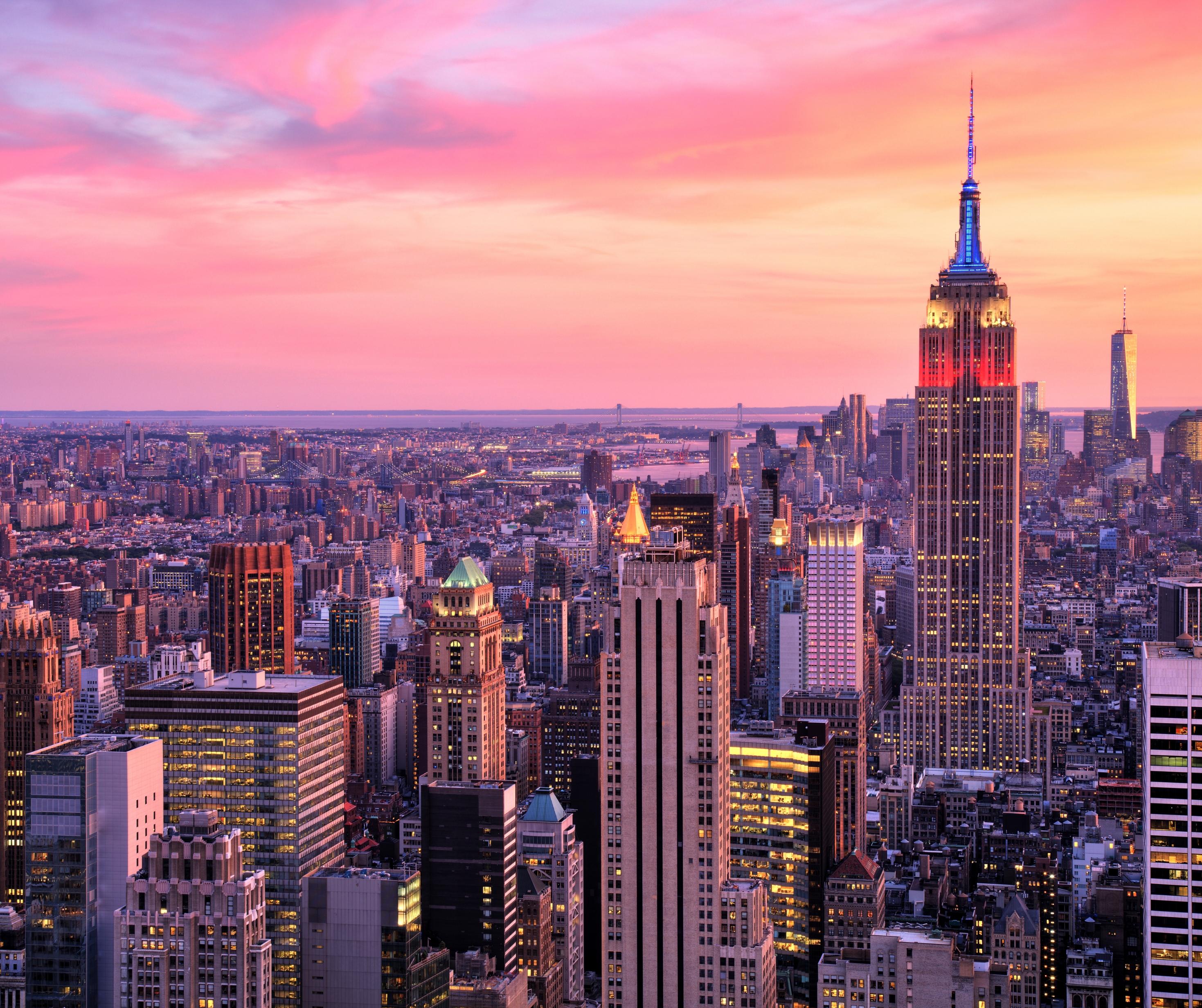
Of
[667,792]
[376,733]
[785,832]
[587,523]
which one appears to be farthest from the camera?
[587,523]

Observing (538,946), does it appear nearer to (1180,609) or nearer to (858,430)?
(1180,609)

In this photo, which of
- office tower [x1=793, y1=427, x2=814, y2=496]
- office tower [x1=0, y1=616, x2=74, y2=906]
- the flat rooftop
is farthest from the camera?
office tower [x1=793, y1=427, x2=814, y2=496]

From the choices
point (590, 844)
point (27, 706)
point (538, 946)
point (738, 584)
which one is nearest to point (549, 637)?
point (738, 584)

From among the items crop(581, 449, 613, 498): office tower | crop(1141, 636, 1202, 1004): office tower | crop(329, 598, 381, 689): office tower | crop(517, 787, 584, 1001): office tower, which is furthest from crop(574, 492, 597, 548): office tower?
crop(1141, 636, 1202, 1004): office tower

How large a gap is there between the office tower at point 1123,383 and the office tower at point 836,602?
2672 cm

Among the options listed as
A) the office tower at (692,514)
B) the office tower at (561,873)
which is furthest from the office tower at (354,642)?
the office tower at (561,873)

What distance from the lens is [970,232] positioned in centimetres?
9606

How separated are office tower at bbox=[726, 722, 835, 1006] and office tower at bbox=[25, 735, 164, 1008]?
20.0 m

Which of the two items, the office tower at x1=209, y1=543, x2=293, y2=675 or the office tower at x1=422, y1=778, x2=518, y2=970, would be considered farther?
the office tower at x1=209, y1=543, x2=293, y2=675

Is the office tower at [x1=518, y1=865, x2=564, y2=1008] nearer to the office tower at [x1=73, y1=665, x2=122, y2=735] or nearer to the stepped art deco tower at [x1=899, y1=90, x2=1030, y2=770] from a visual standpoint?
the office tower at [x1=73, y1=665, x2=122, y2=735]

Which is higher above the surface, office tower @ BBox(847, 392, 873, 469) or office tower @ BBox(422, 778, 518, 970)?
office tower @ BBox(847, 392, 873, 469)

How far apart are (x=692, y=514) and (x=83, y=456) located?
7888cm

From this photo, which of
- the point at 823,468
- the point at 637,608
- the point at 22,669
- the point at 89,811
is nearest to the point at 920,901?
the point at 637,608

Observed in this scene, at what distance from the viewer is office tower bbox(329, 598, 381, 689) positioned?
108 metres
